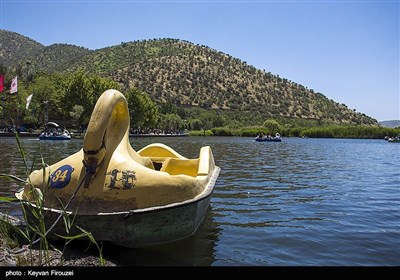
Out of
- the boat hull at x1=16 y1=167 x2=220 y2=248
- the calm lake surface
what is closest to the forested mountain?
the calm lake surface

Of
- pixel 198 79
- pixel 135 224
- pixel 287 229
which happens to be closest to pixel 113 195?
pixel 135 224

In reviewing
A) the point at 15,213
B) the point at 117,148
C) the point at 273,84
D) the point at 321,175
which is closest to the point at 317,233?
the point at 117,148

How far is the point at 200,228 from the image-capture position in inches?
342

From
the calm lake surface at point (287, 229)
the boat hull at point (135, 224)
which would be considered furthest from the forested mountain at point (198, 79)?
the boat hull at point (135, 224)

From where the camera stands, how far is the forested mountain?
140500 mm

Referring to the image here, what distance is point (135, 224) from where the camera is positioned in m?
6.41

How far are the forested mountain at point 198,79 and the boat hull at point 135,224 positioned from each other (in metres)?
126

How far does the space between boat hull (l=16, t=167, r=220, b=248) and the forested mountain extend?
12625 centimetres

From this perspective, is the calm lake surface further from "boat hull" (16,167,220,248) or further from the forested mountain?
the forested mountain

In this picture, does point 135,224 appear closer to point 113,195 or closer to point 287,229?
point 113,195

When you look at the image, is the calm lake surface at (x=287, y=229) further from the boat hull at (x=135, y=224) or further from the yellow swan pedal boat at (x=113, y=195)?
the yellow swan pedal boat at (x=113, y=195)

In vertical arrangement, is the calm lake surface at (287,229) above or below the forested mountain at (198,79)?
below

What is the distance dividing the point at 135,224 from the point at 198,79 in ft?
480

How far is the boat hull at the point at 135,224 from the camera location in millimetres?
6352
